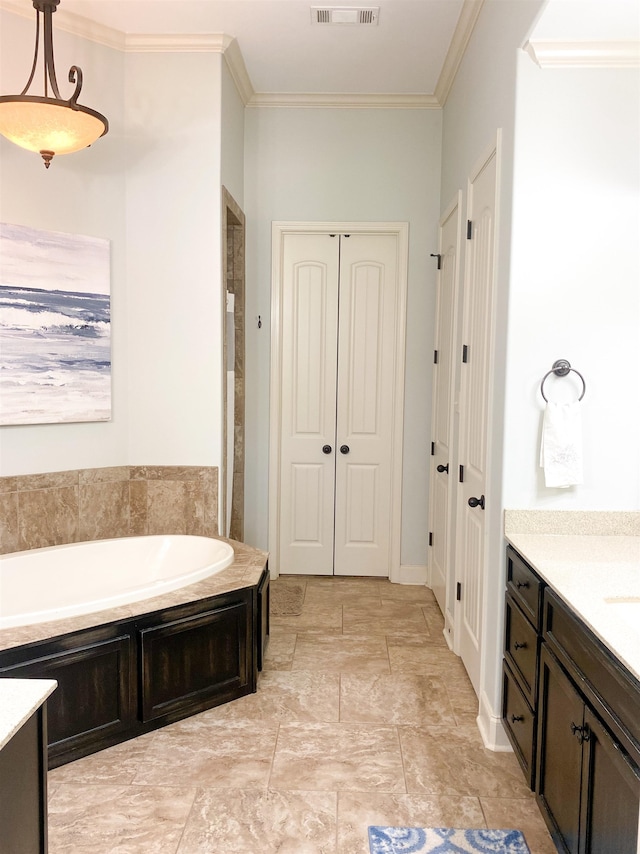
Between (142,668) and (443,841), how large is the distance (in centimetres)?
125

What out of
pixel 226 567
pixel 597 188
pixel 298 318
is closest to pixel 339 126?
pixel 298 318

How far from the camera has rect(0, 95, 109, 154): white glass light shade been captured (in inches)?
106

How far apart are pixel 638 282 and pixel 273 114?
2.89 m

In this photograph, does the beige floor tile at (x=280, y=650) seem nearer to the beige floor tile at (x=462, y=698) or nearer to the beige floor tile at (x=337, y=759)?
the beige floor tile at (x=337, y=759)

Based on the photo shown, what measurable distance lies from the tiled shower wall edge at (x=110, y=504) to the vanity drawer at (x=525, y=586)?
6.05 ft

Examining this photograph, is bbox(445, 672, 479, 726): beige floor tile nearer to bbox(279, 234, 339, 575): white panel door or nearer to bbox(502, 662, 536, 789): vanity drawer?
bbox(502, 662, 536, 789): vanity drawer

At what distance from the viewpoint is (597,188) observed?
234cm

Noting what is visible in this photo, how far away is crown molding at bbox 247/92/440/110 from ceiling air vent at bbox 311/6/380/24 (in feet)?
3.07

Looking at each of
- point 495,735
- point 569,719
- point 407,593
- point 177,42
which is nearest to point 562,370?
point 569,719

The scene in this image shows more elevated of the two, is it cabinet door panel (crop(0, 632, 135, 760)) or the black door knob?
the black door knob

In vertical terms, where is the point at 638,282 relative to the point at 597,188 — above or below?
below

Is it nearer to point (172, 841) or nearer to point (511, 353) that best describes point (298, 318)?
point (511, 353)

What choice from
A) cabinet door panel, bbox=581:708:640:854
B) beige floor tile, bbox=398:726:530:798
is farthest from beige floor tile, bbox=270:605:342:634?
Answer: cabinet door panel, bbox=581:708:640:854

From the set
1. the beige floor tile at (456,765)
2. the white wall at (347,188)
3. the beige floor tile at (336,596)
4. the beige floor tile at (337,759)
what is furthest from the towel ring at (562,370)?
the beige floor tile at (336,596)
